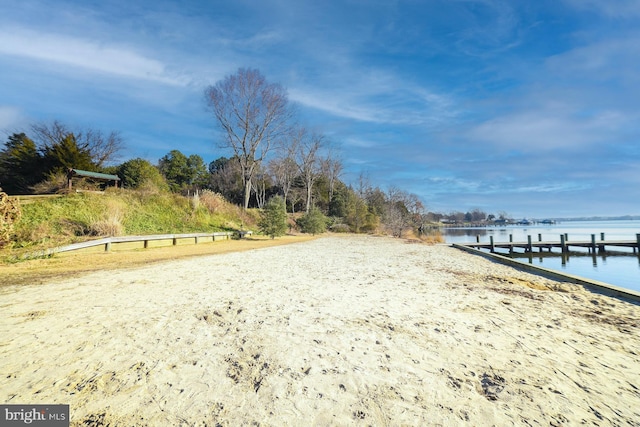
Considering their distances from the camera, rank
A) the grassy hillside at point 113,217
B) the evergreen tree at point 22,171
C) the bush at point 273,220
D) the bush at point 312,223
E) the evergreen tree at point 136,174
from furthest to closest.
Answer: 1. the bush at point 312,223
2. the evergreen tree at point 136,174
3. the bush at point 273,220
4. the evergreen tree at point 22,171
5. the grassy hillside at point 113,217

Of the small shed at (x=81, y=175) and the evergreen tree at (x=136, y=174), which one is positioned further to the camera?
the evergreen tree at (x=136, y=174)

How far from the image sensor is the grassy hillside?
10184mm

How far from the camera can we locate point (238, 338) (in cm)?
306

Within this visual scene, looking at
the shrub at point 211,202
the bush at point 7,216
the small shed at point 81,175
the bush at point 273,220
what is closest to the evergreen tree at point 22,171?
the small shed at point 81,175

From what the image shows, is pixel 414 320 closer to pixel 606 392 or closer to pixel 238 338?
pixel 606 392

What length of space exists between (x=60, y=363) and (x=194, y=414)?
4.92ft

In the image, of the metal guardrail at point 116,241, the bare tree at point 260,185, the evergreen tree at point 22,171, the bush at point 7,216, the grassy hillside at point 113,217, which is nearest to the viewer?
the bush at point 7,216

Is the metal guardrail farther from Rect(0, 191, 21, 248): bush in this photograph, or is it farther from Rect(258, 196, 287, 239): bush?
Rect(258, 196, 287, 239): bush

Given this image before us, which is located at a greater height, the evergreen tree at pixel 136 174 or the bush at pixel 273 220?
the evergreen tree at pixel 136 174

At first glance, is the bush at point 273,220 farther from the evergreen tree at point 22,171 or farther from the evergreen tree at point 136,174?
the evergreen tree at point 22,171

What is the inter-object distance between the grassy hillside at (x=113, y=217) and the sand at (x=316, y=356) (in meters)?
7.07

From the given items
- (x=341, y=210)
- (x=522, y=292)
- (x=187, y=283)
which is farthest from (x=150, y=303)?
(x=341, y=210)

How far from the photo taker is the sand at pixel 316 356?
1.95 meters

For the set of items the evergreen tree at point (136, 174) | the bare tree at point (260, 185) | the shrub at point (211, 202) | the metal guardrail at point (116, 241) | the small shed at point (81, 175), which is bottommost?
the metal guardrail at point (116, 241)
